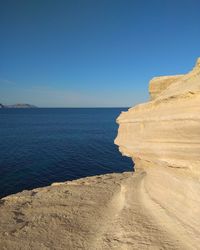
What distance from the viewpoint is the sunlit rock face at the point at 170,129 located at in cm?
1127

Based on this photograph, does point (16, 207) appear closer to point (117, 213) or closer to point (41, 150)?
point (117, 213)

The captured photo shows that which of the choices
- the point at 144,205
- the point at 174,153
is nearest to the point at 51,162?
the point at 144,205

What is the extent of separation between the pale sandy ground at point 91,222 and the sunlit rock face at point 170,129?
105 inches

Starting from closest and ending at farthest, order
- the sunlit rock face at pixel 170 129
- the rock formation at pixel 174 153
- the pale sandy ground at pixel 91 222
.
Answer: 1. the sunlit rock face at pixel 170 129
2. the rock formation at pixel 174 153
3. the pale sandy ground at pixel 91 222

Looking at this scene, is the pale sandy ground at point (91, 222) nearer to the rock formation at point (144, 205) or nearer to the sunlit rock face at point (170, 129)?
the rock formation at point (144, 205)

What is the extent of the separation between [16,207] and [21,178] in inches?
943

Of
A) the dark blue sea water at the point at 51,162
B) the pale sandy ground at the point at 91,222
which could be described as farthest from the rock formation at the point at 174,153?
the dark blue sea water at the point at 51,162

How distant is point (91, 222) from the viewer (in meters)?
14.9

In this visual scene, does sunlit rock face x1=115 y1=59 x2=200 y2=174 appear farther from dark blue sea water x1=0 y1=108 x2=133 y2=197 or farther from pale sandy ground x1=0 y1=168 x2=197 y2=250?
dark blue sea water x1=0 y1=108 x2=133 y2=197

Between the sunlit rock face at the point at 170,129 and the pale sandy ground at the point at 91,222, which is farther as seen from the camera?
the pale sandy ground at the point at 91,222

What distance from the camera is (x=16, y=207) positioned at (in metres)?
17.8

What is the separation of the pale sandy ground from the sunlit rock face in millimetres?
2665

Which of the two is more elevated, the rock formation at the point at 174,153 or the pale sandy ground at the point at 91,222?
the rock formation at the point at 174,153

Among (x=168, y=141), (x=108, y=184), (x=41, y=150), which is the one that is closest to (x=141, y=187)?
(x=108, y=184)
